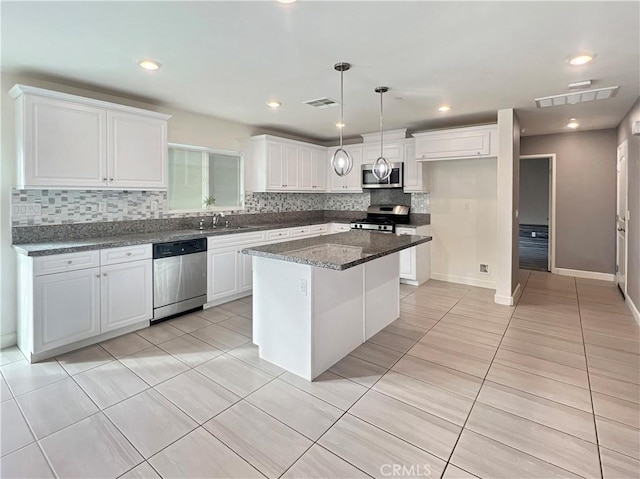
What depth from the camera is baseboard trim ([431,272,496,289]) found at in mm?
5180

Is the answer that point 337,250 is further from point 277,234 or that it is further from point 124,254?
point 277,234

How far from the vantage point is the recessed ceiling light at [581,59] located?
2621mm

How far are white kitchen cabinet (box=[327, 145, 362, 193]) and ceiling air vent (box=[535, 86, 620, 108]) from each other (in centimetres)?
273

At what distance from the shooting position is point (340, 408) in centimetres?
223

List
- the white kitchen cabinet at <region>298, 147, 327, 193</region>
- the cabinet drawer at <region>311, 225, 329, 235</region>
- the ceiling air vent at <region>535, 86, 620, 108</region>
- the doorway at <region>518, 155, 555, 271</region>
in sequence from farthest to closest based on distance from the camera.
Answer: the doorway at <region>518, 155, 555, 271</region>
the white kitchen cabinet at <region>298, 147, 327, 193</region>
the cabinet drawer at <region>311, 225, 329, 235</region>
the ceiling air vent at <region>535, 86, 620, 108</region>

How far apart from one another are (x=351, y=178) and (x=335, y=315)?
376 centimetres

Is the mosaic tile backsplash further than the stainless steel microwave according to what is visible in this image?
No

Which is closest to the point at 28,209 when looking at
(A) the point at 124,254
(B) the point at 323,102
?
(A) the point at 124,254

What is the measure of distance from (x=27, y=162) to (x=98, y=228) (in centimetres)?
91

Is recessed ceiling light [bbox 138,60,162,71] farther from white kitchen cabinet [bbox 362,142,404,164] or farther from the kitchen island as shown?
white kitchen cabinet [bbox 362,142,404,164]

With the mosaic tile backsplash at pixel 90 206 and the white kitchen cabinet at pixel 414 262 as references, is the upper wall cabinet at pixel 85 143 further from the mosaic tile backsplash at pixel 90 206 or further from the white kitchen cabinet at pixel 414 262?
the white kitchen cabinet at pixel 414 262

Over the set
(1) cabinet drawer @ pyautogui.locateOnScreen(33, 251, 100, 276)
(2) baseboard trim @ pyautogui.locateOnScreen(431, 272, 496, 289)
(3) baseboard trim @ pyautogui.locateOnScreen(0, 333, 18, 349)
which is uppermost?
(1) cabinet drawer @ pyautogui.locateOnScreen(33, 251, 100, 276)

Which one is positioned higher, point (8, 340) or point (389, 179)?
point (389, 179)

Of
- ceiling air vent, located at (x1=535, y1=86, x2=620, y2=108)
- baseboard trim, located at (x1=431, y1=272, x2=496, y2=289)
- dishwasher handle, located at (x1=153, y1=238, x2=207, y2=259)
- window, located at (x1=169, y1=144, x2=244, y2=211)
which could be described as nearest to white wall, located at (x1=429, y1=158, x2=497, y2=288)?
baseboard trim, located at (x1=431, y1=272, x2=496, y2=289)
